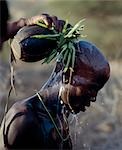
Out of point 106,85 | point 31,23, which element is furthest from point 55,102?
point 106,85

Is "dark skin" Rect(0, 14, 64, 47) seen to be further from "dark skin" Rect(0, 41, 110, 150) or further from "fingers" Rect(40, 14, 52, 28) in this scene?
"dark skin" Rect(0, 41, 110, 150)

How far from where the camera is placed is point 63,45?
3641 mm

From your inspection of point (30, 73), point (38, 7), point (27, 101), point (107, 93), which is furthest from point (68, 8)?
point (27, 101)

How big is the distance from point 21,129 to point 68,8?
11578 mm

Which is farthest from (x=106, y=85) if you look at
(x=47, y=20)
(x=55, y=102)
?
(x=47, y=20)

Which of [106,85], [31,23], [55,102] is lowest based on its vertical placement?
[106,85]

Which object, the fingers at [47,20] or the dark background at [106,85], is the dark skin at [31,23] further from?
the dark background at [106,85]

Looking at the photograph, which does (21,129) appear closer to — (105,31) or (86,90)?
A: (86,90)

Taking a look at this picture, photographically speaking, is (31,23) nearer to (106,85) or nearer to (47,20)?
(47,20)

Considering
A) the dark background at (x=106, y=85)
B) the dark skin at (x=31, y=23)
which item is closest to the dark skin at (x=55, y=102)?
the dark skin at (x=31, y=23)

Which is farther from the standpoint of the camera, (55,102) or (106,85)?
(106,85)

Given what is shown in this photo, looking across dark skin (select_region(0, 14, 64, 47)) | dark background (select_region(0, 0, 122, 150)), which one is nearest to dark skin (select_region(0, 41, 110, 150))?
dark skin (select_region(0, 14, 64, 47))

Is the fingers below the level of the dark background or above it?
above

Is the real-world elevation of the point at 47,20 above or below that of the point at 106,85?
above
